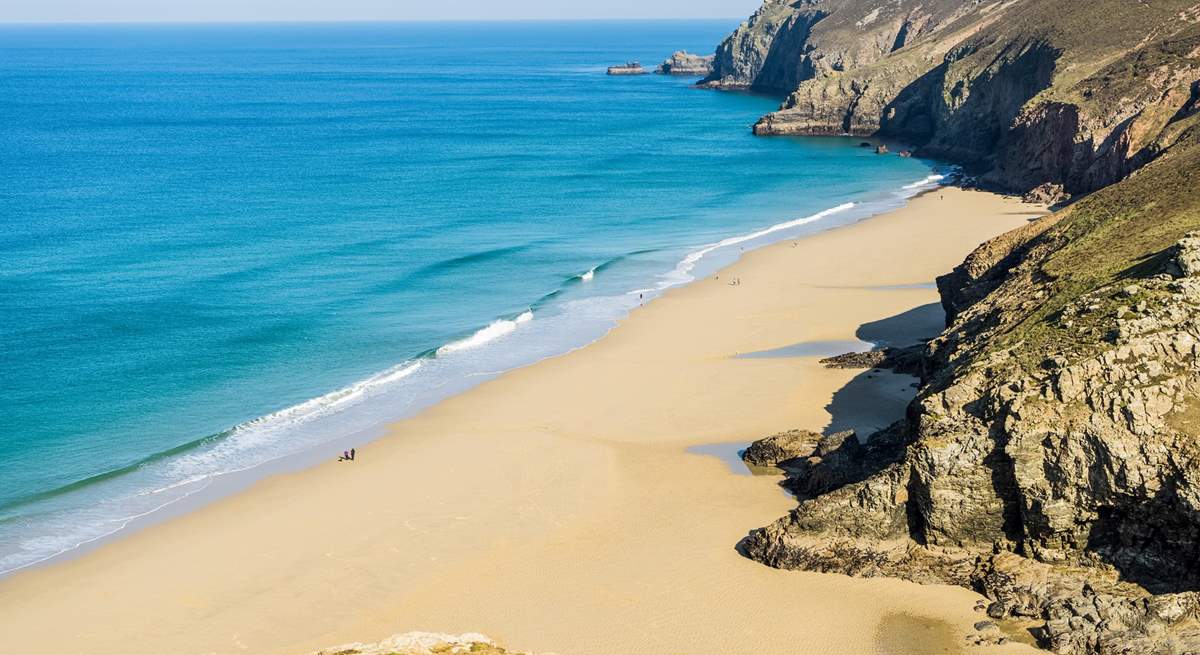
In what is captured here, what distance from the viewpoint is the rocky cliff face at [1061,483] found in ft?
76.9

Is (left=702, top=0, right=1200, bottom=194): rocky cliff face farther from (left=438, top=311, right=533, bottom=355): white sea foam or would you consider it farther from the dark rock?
the dark rock

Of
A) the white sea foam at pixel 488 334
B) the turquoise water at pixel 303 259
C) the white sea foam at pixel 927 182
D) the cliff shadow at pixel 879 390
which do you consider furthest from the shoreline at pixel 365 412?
the white sea foam at pixel 927 182

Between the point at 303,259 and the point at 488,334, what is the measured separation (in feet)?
58.4

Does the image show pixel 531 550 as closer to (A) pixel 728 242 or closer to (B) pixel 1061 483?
(B) pixel 1061 483

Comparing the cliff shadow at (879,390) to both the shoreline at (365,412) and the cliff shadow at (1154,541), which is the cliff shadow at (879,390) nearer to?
the cliff shadow at (1154,541)

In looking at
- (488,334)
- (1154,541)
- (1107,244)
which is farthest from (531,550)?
(488,334)

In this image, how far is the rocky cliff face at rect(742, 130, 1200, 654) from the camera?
76.9ft

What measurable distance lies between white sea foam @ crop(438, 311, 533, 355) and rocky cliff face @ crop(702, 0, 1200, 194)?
34574 mm

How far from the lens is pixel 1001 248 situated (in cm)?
3925

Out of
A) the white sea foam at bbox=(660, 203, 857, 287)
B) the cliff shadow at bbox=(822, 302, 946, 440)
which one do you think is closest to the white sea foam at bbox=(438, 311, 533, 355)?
the white sea foam at bbox=(660, 203, 857, 287)

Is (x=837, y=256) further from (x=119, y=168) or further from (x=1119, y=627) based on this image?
(x=119, y=168)

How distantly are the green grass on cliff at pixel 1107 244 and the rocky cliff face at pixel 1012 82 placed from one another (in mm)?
21913

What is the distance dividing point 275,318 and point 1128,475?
39.5 metres

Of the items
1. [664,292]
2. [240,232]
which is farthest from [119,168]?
[664,292]
